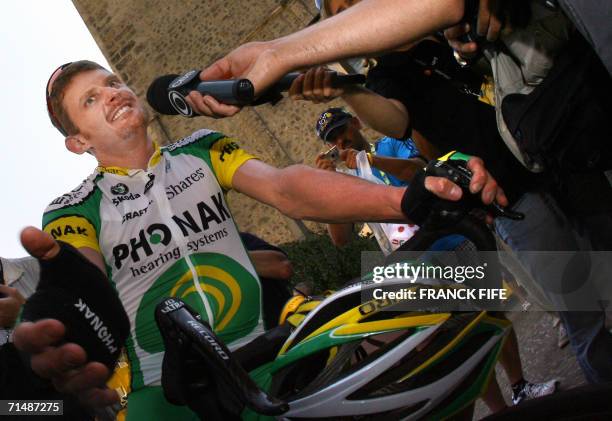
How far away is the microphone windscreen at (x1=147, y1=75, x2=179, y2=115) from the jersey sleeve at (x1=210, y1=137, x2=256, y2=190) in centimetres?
31

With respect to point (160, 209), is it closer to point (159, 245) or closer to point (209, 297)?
point (159, 245)

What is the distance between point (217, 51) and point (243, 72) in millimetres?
14377

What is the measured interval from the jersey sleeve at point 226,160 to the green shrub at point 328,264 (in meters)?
7.20

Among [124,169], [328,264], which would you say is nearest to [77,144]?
[124,169]

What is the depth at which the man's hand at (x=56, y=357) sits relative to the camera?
1.40m

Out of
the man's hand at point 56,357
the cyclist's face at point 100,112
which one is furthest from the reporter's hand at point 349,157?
the man's hand at point 56,357

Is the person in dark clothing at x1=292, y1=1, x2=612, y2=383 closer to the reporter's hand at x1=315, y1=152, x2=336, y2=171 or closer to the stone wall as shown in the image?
the reporter's hand at x1=315, y1=152, x2=336, y2=171

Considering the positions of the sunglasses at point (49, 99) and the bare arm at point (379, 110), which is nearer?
the sunglasses at point (49, 99)

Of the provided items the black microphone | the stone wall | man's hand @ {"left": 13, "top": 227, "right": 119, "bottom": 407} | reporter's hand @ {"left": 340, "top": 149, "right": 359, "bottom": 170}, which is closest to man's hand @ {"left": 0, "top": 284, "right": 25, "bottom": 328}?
man's hand @ {"left": 13, "top": 227, "right": 119, "bottom": 407}

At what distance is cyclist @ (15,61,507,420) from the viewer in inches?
86.6

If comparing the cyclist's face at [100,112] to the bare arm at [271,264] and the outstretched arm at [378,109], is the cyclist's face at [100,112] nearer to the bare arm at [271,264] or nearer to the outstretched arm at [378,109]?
the bare arm at [271,264]

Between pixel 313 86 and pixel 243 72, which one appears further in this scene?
pixel 313 86

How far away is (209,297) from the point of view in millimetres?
2279

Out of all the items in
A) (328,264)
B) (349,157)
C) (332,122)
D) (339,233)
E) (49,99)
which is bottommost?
(328,264)
